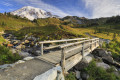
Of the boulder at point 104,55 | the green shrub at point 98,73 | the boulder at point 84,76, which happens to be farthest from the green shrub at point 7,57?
the boulder at point 104,55

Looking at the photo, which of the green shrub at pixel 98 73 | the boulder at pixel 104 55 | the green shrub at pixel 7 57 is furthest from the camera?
the boulder at pixel 104 55

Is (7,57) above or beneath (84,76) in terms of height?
above

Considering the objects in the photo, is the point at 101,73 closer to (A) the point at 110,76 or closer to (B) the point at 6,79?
(A) the point at 110,76

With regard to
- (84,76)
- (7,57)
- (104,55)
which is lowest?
(84,76)

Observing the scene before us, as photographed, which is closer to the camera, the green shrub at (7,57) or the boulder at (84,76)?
the boulder at (84,76)

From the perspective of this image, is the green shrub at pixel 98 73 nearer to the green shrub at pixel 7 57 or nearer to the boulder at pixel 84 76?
the boulder at pixel 84 76

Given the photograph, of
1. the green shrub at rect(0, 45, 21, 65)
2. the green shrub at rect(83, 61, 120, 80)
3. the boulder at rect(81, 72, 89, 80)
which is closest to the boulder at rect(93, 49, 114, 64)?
the green shrub at rect(83, 61, 120, 80)

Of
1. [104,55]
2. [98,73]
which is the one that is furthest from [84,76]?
[104,55]

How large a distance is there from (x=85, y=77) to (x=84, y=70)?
660 millimetres

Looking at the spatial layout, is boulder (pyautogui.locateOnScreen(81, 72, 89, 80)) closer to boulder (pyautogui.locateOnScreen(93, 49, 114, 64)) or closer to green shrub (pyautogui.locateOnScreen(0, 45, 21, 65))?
boulder (pyautogui.locateOnScreen(93, 49, 114, 64))

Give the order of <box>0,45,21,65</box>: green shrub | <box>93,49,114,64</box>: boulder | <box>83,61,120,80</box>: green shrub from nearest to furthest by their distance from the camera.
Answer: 1. <box>83,61,120,80</box>: green shrub
2. <box>0,45,21,65</box>: green shrub
3. <box>93,49,114,64</box>: boulder

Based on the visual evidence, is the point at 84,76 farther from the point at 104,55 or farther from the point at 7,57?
the point at 7,57

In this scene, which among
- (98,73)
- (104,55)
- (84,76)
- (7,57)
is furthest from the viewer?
(104,55)

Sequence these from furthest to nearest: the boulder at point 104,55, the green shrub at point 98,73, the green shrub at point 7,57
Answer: the boulder at point 104,55
the green shrub at point 7,57
the green shrub at point 98,73
